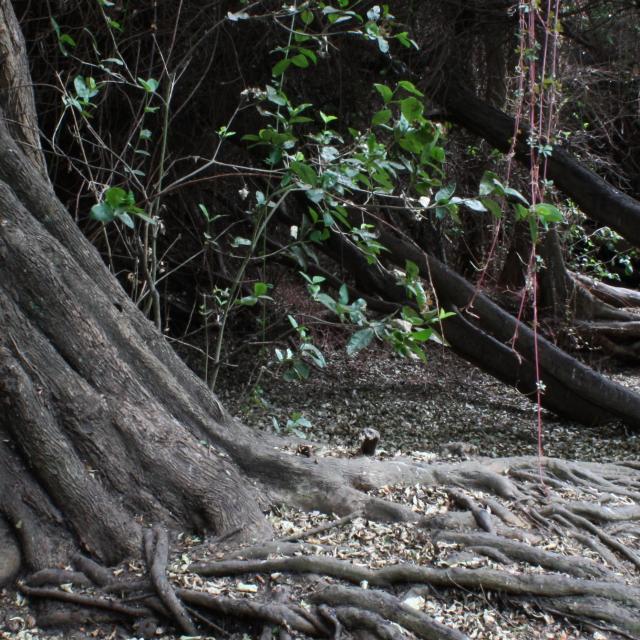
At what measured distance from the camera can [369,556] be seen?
8.05ft

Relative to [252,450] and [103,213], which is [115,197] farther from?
[252,450]

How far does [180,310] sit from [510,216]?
10.3 ft

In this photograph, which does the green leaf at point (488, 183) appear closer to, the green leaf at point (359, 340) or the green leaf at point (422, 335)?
the green leaf at point (422, 335)

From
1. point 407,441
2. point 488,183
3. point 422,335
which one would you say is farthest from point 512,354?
point 488,183

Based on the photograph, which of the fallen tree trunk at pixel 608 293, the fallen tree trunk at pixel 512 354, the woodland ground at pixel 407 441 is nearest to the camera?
the woodland ground at pixel 407 441

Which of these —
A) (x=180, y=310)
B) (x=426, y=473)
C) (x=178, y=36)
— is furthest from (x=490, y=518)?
(x=180, y=310)

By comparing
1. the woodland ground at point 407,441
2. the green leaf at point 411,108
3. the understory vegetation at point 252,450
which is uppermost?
the green leaf at point 411,108

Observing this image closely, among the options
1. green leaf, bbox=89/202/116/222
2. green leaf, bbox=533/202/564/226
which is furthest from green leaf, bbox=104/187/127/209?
green leaf, bbox=533/202/564/226

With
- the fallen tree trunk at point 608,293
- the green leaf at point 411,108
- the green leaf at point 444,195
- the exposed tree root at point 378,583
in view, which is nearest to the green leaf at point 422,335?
the green leaf at point 444,195

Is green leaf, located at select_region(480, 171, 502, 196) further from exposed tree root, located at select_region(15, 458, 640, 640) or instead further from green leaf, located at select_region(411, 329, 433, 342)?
exposed tree root, located at select_region(15, 458, 640, 640)

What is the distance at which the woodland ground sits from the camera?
2248 mm

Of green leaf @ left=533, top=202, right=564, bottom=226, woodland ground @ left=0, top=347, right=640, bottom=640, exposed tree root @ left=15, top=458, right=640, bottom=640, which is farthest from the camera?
green leaf @ left=533, top=202, right=564, bottom=226

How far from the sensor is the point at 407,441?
208 inches

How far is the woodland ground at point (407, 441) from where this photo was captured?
2248 mm
